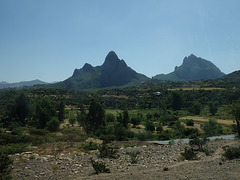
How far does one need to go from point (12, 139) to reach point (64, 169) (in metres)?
15.9

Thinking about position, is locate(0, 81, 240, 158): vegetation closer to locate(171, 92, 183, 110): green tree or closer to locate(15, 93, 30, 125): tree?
locate(15, 93, 30, 125): tree

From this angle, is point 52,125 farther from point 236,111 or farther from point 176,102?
point 176,102

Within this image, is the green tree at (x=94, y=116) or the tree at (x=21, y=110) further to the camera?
the tree at (x=21, y=110)

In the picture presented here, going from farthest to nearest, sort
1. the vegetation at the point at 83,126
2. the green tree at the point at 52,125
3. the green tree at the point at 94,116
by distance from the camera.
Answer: the green tree at the point at 94,116, the green tree at the point at 52,125, the vegetation at the point at 83,126

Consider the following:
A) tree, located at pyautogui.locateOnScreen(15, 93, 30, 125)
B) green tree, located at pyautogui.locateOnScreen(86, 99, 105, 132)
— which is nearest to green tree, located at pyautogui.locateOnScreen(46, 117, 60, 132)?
green tree, located at pyautogui.locateOnScreen(86, 99, 105, 132)

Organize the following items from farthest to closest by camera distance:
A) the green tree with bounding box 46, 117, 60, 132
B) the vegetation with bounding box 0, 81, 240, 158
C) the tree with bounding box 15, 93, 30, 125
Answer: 1. the tree with bounding box 15, 93, 30, 125
2. the green tree with bounding box 46, 117, 60, 132
3. the vegetation with bounding box 0, 81, 240, 158

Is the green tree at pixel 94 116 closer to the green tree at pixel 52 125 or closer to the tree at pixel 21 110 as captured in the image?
the green tree at pixel 52 125

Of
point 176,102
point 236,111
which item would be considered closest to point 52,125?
point 236,111

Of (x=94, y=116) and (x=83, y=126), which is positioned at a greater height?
(x=94, y=116)

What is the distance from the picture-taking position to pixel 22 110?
47.3 meters

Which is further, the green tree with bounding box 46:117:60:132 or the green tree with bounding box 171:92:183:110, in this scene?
the green tree with bounding box 171:92:183:110

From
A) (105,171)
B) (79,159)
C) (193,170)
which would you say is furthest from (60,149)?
(193,170)

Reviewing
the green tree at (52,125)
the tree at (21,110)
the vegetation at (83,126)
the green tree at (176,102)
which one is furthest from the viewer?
the green tree at (176,102)

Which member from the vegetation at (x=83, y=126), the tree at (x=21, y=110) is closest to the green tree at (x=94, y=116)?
the vegetation at (x=83, y=126)
